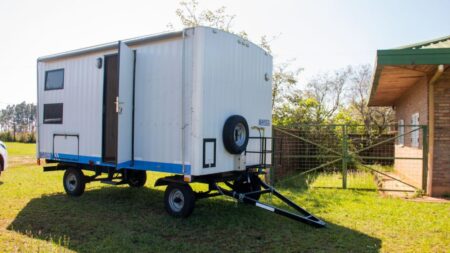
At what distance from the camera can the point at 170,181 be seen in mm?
6594

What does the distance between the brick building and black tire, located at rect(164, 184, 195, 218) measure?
196 inches

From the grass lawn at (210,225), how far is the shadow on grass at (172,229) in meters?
0.01

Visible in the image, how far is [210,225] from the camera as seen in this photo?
244 inches

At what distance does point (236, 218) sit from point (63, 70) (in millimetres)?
5104

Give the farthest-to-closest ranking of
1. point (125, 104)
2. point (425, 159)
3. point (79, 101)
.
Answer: point (425, 159)
point (79, 101)
point (125, 104)

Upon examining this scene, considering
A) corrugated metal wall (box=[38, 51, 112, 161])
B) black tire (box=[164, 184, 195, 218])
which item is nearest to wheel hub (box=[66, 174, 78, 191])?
corrugated metal wall (box=[38, 51, 112, 161])

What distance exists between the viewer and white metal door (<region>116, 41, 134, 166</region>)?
6.72 meters

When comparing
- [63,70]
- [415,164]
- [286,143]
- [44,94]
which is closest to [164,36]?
[63,70]

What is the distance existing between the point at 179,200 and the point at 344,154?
5191mm

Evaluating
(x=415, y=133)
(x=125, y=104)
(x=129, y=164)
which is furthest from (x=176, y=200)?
(x=415, y=133)

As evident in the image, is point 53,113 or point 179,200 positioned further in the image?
point 53,113

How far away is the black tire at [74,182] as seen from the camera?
8462 millimetres

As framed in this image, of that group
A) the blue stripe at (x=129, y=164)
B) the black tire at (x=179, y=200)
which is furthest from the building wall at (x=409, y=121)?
the blue stripe at (x=129, y=164)

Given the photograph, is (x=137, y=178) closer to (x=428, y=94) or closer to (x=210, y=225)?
(x=210, y=225)
